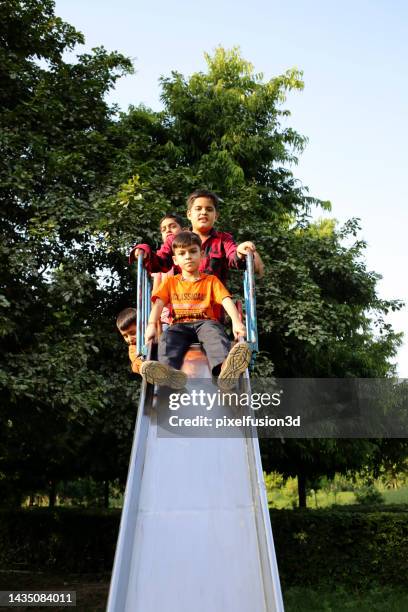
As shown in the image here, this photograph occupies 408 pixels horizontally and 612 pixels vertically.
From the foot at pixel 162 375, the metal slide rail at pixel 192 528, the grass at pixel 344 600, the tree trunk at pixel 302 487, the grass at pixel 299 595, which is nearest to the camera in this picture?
the metal slide rail at pixel 192 528

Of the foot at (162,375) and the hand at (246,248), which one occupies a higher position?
the hand at (246,248)

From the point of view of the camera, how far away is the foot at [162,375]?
4.55 meters

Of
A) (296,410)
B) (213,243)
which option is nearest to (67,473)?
(296,410)

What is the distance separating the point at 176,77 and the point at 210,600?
13062 mm

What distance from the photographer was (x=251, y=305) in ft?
17.7

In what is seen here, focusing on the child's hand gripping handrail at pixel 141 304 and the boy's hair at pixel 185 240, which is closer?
the boy's hair at pixel 185 240

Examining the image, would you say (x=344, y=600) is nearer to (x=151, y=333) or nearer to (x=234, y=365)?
(x=151, y=333)

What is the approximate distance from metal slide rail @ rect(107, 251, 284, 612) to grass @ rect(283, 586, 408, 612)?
6.78 metres

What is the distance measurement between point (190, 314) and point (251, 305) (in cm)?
49

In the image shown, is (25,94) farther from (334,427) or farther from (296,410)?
(334,427)

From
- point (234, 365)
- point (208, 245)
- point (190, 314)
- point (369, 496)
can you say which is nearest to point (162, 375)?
point (234, 365)

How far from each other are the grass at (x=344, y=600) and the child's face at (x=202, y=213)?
6362mm

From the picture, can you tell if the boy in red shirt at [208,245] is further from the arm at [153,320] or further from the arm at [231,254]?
the arm at [153,320]

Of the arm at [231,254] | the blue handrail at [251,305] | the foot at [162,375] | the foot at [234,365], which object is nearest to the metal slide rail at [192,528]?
the foot at [162,375]
